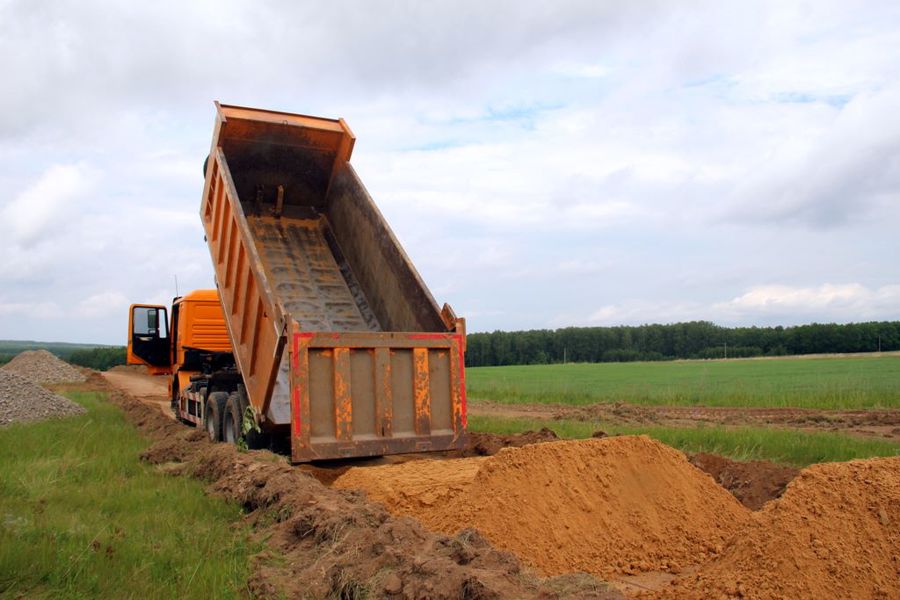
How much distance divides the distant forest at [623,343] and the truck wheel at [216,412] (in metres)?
68.6

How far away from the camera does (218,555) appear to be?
4.62 m

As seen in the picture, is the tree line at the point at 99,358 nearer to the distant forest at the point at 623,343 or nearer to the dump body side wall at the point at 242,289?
the distant forest at the point at 623,343

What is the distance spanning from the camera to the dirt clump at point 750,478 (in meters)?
6.97

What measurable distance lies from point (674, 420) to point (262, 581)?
13.5m

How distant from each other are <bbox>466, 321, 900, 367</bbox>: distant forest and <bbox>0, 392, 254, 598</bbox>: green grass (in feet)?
233

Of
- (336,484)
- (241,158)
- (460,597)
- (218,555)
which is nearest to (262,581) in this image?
(218,555)

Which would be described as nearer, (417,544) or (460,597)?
(460,597)

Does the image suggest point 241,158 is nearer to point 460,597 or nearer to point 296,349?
point 296,349

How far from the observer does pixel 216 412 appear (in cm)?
967

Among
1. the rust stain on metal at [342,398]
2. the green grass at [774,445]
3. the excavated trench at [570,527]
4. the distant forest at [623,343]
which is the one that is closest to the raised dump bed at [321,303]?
the rust stain on metal at [342,398]

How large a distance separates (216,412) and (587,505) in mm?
5767

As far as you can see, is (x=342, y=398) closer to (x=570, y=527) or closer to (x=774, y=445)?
(x=570, y=527)

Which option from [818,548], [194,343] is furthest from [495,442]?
[194,343]

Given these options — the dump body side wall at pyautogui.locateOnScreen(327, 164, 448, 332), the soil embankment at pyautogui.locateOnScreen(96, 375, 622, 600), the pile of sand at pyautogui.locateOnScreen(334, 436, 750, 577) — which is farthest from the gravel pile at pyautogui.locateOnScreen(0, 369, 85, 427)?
→ the pile of sand at pyautogui.locateOnScreen(334, 436, 750, 577)
